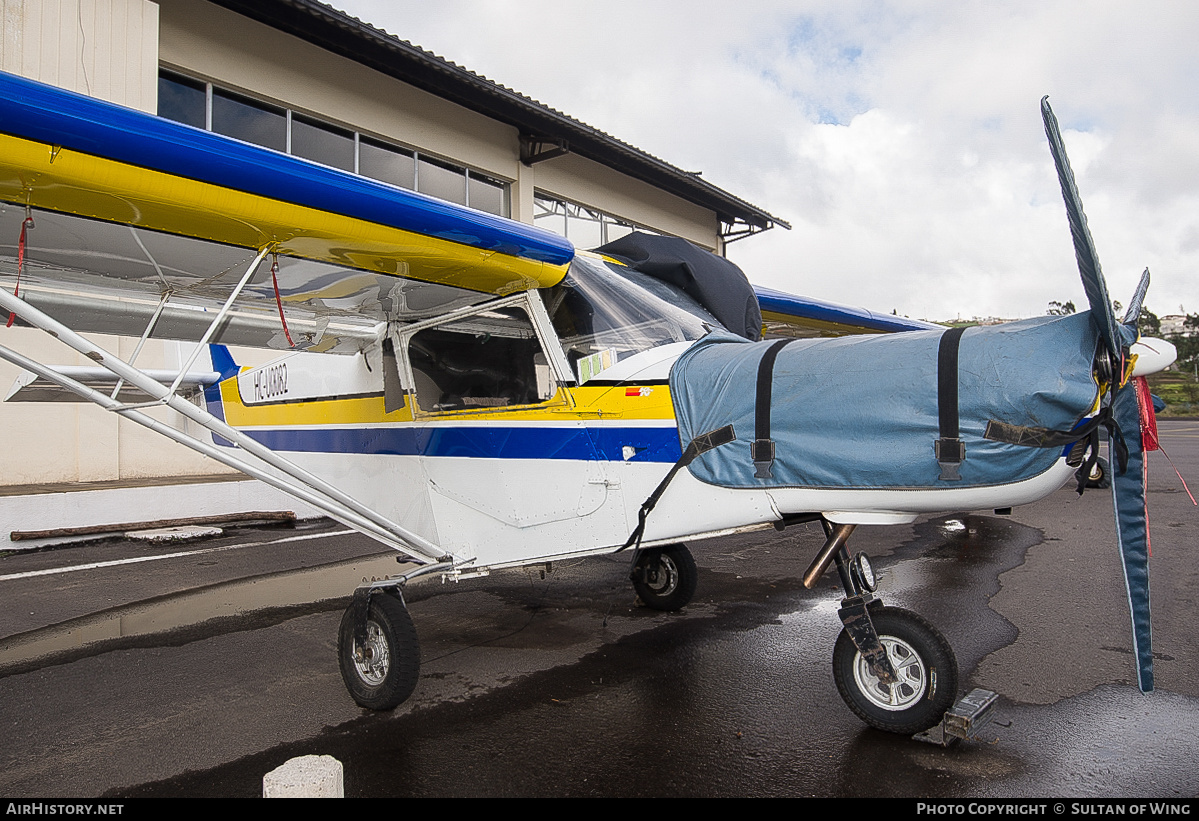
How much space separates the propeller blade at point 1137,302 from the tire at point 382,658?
9.52ft

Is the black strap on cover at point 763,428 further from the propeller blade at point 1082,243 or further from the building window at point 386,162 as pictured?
the building window at point 386,162

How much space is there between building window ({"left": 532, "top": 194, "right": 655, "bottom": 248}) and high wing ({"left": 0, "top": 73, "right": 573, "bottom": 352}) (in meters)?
9.91

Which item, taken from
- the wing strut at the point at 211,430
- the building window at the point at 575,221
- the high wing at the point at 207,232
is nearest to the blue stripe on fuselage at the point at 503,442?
the wing strut at the point at 211,430

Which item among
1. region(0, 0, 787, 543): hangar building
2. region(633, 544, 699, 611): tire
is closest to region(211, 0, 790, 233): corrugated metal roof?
region(0, 0, 787, 543): hangar building

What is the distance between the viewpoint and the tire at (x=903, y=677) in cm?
269

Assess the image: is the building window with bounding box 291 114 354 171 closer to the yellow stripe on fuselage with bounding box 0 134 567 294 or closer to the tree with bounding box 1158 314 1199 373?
the yellow stripe on fuselage with bounding box 0 134 567 294

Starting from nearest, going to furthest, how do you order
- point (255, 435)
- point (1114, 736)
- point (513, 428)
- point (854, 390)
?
point (854, 390) → point (1114, 736) → point (513, 428) → point (255, 435)

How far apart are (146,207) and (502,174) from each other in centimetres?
1047

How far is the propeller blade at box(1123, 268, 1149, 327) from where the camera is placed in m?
2.36

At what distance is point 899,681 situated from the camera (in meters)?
2.79

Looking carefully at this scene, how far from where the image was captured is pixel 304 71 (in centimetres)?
985

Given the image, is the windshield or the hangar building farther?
the hangar building
